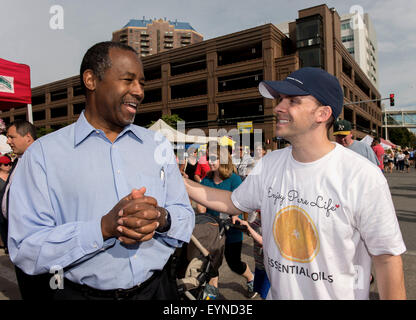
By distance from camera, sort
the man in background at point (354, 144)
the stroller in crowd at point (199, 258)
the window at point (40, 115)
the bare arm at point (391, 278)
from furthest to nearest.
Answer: the window at point (40, 115) < the man in background at point (354, 144) < the stroller in crowd at point (199, 258) < the bare arm at point (391, 278)

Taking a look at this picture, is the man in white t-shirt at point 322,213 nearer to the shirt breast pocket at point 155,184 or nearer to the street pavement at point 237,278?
the shirt breast pocket at point 155,184

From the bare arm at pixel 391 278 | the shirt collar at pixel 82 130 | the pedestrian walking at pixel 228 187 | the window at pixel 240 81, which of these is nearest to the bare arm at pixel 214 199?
the shirt collar at pixel 82 130

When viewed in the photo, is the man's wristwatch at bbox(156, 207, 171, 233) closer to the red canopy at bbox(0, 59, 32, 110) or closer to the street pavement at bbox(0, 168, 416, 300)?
the street pavement at bbox(0, 168, 416, 300)

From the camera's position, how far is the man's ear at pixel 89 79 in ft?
6.15

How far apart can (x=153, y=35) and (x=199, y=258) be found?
558ft

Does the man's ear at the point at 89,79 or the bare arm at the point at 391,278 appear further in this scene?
the man's ear at the point at 89,79

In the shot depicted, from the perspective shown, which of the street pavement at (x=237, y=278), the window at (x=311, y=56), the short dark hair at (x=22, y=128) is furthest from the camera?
the window at (x=311, y=56)

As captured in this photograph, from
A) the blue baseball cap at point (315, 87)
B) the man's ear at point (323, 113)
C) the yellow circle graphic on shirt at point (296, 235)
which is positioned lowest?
the yellow circle graphic on shirt at point (296, 235)

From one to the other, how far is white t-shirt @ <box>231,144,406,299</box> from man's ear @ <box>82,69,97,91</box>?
4.71ft

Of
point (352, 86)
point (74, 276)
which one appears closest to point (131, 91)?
point (74, 276)

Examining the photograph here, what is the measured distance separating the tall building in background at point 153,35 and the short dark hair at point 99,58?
535 feet

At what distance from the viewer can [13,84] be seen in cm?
579

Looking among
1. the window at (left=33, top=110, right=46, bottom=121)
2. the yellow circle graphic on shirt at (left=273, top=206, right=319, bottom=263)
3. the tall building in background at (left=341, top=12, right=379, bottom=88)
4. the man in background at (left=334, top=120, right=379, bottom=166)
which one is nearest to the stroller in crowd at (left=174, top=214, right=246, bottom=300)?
the yellow circle graphic on shirt at (left=273, top=206, right=319, bottom=263)

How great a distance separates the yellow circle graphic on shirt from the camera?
181 centimetres
